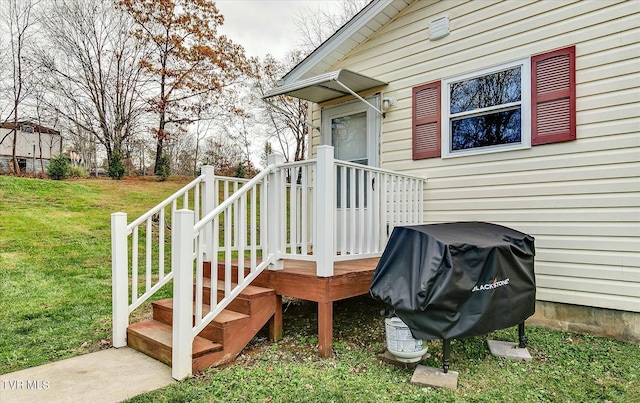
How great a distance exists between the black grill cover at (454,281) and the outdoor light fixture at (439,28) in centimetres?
290

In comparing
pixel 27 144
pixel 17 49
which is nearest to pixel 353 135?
pixel 17 49

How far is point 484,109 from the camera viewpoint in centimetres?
439

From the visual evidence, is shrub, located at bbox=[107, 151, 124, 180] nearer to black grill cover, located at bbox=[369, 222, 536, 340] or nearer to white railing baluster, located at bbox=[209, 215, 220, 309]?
white railing baluster, located at bbox=[209, 215, 220, 309]

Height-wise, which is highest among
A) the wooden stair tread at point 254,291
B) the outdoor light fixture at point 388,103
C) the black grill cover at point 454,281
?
the outdoor light fixture at point 388,103

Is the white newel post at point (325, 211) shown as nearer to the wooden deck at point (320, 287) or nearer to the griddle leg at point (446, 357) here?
the wooden deck at point (320, 287)

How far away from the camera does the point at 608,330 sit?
140 inches

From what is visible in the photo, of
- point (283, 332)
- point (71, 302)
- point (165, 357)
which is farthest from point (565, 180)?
point (71, 302)

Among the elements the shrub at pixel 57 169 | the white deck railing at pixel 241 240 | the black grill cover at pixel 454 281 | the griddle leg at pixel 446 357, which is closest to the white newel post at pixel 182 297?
the white deck railing at pixel 241 240

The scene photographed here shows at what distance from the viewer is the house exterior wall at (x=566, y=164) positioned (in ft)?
11.6

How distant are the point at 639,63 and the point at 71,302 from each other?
22.0 feet

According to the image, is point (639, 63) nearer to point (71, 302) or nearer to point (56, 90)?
point (71, 302)

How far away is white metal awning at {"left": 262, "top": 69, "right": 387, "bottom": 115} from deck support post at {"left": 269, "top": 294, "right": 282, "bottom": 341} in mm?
2652

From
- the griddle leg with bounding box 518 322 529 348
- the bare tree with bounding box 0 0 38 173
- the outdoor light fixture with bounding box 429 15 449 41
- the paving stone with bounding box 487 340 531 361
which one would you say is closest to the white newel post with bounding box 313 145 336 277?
the paving stone with bounding box 487 340 531 361

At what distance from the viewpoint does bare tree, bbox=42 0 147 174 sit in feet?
45.2
